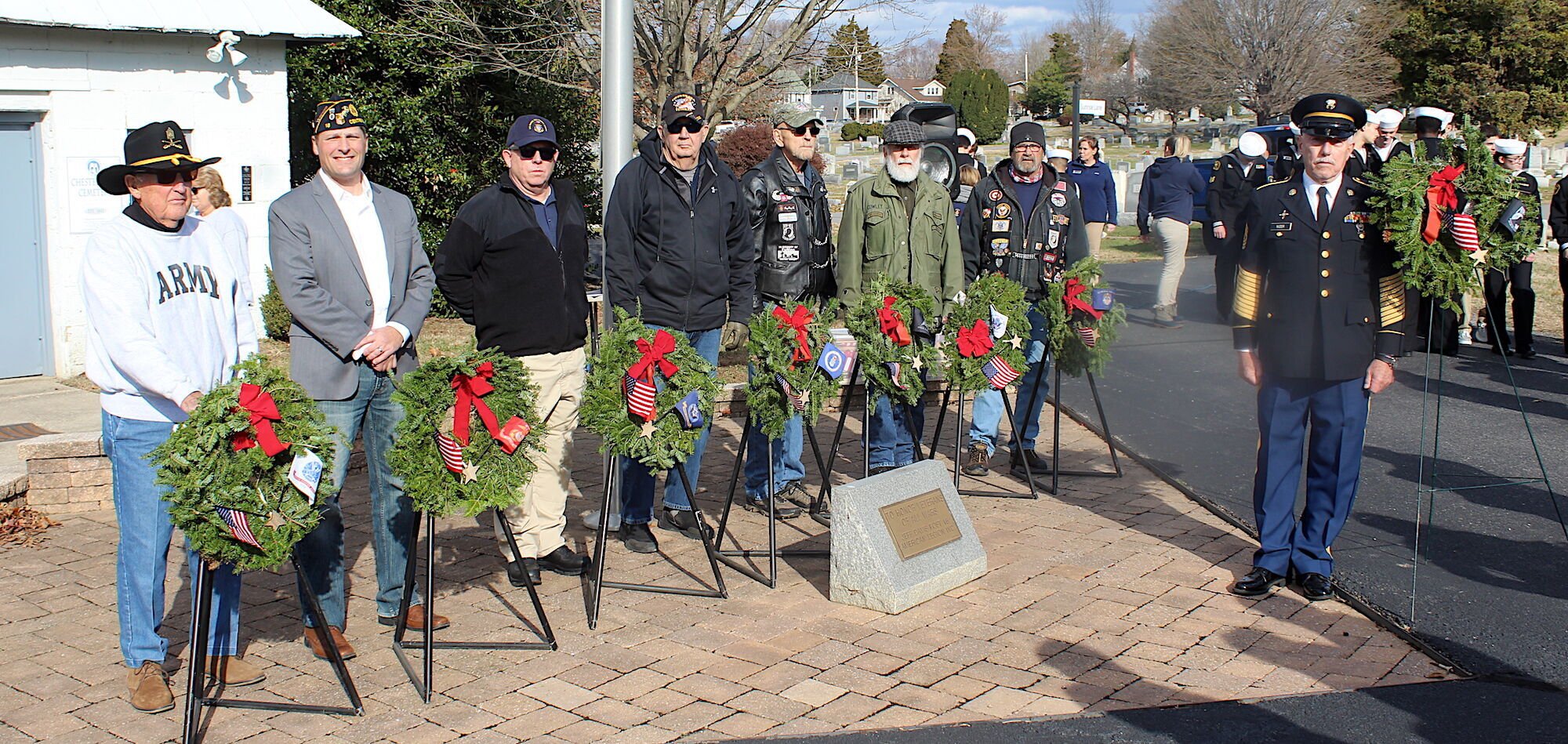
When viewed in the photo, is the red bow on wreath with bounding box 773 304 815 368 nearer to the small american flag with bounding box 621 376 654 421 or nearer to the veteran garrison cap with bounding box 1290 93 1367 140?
the small american flag with bounding box 621 376 654 421

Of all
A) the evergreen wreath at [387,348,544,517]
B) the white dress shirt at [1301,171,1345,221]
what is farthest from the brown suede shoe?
the white dress shirt at [1301,171,1345,221]

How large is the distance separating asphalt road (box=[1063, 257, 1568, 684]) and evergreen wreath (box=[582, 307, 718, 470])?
10.4 ft

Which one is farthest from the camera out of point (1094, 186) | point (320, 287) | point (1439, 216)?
point (1094, 186)

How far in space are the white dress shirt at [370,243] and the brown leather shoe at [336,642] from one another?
3.99 ft

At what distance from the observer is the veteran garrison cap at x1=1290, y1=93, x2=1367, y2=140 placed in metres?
5.53

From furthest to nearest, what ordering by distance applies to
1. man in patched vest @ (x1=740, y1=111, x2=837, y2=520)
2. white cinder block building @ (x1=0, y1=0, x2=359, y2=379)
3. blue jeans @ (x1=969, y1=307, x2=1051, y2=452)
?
white cinder block building @ (x1=0, y1=0, x2=359, y2=379) → blue jeans @ (x1=969, y1=307, x2=1051, y2=452) → man in patched vest @ (x1=740, y1=111, x2=837, y2=520)

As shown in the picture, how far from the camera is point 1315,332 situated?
568 centimetres

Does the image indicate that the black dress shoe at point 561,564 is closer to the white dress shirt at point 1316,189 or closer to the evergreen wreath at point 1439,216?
Answer: the white dress shirt at point 1316,189

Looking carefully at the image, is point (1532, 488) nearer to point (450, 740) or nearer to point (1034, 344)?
point (1034, 344)

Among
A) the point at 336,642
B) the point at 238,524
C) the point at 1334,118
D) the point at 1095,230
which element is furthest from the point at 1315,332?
the point at 1095,230

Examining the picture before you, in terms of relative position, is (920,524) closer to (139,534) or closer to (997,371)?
(997,371)

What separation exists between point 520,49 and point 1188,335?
309 inches

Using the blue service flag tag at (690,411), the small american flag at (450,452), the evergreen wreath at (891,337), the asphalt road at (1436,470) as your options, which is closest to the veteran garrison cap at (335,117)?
the small american flag at (450,452)

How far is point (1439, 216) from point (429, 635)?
14.5 feet
